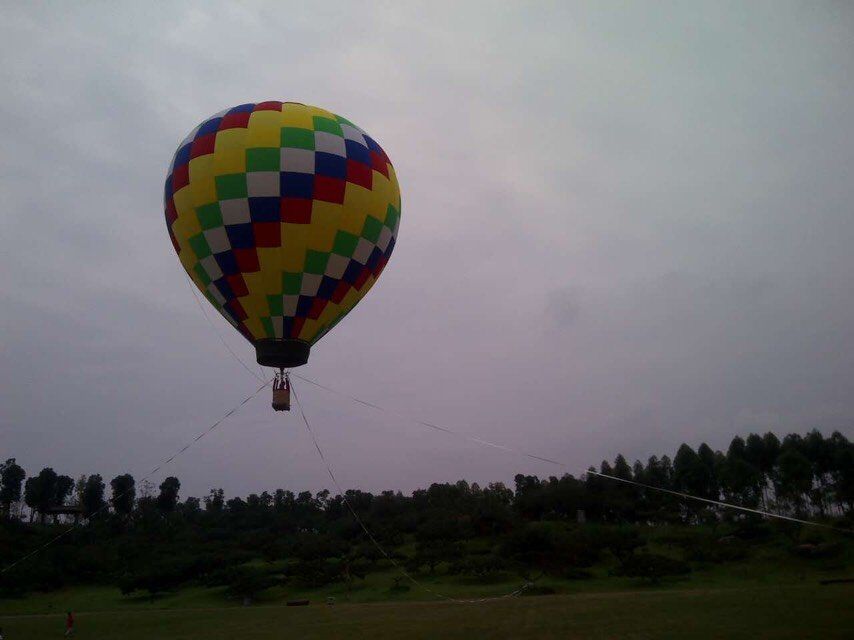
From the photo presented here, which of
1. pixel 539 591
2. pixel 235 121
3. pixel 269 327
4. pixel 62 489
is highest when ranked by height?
pixel 235 121

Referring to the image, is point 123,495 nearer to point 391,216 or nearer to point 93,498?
point 93,498

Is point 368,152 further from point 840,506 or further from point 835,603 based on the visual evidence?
point 840,506

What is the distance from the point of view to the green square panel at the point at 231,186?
13516mm

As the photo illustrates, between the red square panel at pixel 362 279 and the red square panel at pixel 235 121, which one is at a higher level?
the red square panel at pixel 235 121

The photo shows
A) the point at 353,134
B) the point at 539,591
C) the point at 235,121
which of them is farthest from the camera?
the point at 539,591

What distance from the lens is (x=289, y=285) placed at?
13.8 m

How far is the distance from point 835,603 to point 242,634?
664 inches

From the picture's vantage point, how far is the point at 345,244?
1427 centimetres

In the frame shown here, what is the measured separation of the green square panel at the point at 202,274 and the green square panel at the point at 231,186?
1.76 meters

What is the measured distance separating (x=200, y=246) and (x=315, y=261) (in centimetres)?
265

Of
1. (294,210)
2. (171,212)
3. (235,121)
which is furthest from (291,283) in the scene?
(235,121)

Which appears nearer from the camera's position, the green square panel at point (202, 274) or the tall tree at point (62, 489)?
the green square panel at point (202, 274)

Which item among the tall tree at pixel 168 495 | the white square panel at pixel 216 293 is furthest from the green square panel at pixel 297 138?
the tall tree at pixel 168 495

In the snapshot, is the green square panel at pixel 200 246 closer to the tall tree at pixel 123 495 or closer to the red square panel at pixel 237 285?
the red square panel at pixel 237 285
